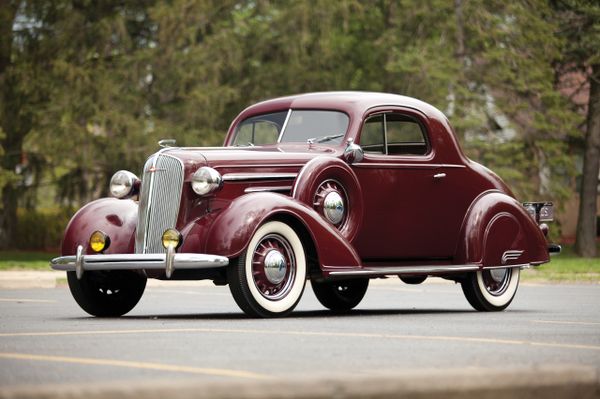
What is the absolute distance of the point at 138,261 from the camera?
11.5 metres

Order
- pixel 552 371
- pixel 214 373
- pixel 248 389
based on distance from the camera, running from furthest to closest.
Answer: pixel 214 373 < pixel 552 371 < pixel 248 389

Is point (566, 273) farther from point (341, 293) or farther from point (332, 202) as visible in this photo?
point (332, 202)

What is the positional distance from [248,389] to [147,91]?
2990 cm

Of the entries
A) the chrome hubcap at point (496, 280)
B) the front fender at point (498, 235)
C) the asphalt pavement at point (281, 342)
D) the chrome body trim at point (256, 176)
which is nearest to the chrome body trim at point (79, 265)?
the asphalt pavement at point (281, 342)

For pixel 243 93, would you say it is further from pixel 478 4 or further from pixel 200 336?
pixel 200 336

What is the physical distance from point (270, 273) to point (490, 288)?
11.2 feet

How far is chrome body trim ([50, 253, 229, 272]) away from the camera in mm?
11134

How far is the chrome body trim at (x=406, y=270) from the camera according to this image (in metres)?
12.2

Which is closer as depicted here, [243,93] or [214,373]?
[214,373]

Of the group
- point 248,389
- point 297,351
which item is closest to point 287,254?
point 297,351

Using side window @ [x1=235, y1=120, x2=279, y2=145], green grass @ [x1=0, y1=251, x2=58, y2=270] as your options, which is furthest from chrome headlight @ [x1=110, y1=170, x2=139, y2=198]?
green grass @ [x1=0, y1=251, x2=58, y2=270]

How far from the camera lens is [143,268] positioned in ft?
37.9

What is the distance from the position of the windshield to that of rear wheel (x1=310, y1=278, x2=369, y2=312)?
1.76 meters

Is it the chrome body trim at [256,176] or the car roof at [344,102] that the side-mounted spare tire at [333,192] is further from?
the car roof at [344,102]
